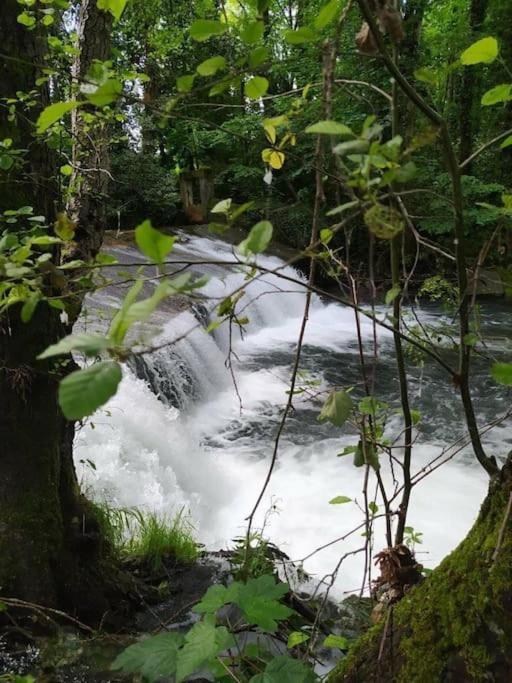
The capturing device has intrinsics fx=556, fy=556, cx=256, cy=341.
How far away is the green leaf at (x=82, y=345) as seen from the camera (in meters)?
0.52

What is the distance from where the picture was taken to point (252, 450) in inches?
226

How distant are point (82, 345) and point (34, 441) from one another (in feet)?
6.79

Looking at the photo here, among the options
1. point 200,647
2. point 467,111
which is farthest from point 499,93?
point 467,111

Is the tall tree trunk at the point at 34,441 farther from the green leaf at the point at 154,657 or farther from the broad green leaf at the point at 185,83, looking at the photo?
the broad green leaf at the point at 185,83

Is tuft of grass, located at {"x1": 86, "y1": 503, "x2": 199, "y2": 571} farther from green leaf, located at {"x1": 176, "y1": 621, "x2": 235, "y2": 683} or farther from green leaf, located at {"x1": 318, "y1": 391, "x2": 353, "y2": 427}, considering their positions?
green leaf, located at {"x1": 318, "y1": 391, "x2": 353, "y2": 427}

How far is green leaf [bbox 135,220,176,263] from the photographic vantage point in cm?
57

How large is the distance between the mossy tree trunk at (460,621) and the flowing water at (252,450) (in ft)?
4.83

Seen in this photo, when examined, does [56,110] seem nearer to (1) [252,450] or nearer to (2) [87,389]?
(2) [87,389]

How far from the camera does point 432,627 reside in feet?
3.54

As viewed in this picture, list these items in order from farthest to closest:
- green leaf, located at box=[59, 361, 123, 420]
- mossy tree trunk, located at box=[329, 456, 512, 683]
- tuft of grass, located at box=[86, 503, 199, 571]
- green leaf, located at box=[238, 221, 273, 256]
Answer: tuft of grass, located at box=[86, 503, 199, 571], mossy tree trunk, located at box=[329, 456, 512, 683], green leaf, located at box=[238, 221, 273, 256], green leaf, located at box=[59, 361, 123, 420]

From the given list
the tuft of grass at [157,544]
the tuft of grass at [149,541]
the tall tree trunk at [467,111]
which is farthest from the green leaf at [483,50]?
the tall tree trunk at [467,111]

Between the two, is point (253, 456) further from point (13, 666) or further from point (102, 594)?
point (13, 666)

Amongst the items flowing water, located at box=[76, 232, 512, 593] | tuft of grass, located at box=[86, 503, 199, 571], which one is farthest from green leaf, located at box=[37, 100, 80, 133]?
tuft of grass, located at box=[86, 503, 199, 571]

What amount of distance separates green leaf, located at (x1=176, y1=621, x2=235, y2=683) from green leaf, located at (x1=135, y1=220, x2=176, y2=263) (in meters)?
0.85
